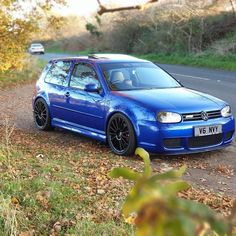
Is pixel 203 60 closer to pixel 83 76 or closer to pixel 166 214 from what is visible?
pixel 83 76

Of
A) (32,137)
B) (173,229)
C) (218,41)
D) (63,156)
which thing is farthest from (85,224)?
(218,41)

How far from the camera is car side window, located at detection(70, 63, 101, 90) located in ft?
28.2

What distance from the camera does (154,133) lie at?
7168 millimetres

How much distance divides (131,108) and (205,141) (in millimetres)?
1236

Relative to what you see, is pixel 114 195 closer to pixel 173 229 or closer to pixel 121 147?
pixel 121 147

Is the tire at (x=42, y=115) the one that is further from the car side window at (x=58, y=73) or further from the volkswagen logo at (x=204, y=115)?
the volkswagen logo at (x=204, y=115)

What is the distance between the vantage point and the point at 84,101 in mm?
8461

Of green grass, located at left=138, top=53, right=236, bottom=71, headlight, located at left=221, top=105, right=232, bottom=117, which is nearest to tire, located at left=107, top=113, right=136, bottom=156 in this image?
headlight, located at left=221, top=105, right=232, bottom=117

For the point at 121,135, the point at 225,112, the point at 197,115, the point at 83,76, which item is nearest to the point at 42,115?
the point at 83,76

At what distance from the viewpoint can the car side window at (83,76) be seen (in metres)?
8.59

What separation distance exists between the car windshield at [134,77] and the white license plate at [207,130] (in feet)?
4.47

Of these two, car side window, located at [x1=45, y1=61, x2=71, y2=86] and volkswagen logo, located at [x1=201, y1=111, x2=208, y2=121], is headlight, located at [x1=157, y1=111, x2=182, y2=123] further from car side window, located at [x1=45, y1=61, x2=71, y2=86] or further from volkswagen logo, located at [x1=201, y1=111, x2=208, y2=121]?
car side window, located at [x1=45, y1=61, x2=71, y2=86]

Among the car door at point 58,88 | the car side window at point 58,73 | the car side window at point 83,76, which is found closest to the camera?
the car side window at point 83,76

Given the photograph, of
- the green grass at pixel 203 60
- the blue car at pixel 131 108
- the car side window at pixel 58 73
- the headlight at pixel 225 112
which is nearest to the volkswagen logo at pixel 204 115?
the blue car at pixel 131 108
